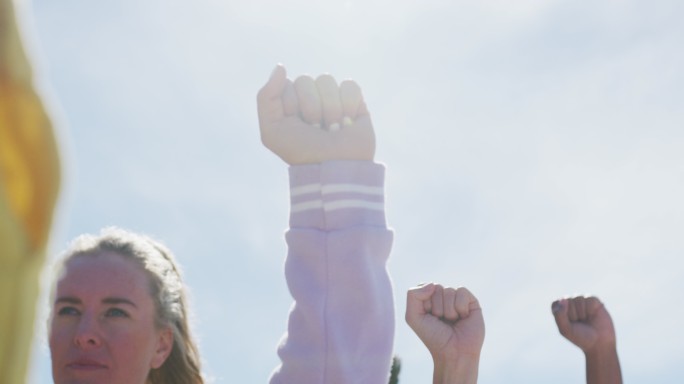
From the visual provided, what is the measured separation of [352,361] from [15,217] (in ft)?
7.47

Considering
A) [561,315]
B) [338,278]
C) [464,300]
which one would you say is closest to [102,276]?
[338,278]

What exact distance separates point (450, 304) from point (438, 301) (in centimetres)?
4

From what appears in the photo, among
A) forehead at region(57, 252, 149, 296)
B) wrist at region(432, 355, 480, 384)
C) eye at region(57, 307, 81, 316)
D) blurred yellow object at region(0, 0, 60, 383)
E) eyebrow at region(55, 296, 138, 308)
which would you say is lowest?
blurred yellow object at region(0, 0, 60, 383)

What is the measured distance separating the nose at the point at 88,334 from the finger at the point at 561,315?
A: 1.35 meters

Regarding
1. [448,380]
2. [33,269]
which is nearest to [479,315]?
[448,380]

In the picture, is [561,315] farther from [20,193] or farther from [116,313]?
[20,193]

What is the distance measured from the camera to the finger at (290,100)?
3.08 meters

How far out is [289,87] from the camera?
311 centimetres

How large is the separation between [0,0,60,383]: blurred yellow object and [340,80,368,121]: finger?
8.13ft

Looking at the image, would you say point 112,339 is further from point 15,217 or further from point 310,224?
point 15,217

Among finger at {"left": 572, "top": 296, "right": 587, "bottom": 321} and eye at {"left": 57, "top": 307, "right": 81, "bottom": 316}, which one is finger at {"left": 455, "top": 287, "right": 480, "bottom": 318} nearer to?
finger at {"left": 572, "top": 296, "right": 587, "bottom": 321}

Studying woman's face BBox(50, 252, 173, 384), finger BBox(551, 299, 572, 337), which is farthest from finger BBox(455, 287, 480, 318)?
woman's face BBox(50, 252, 173, 384)

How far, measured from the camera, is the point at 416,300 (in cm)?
259

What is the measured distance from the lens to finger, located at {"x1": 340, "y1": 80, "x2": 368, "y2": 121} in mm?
3027
